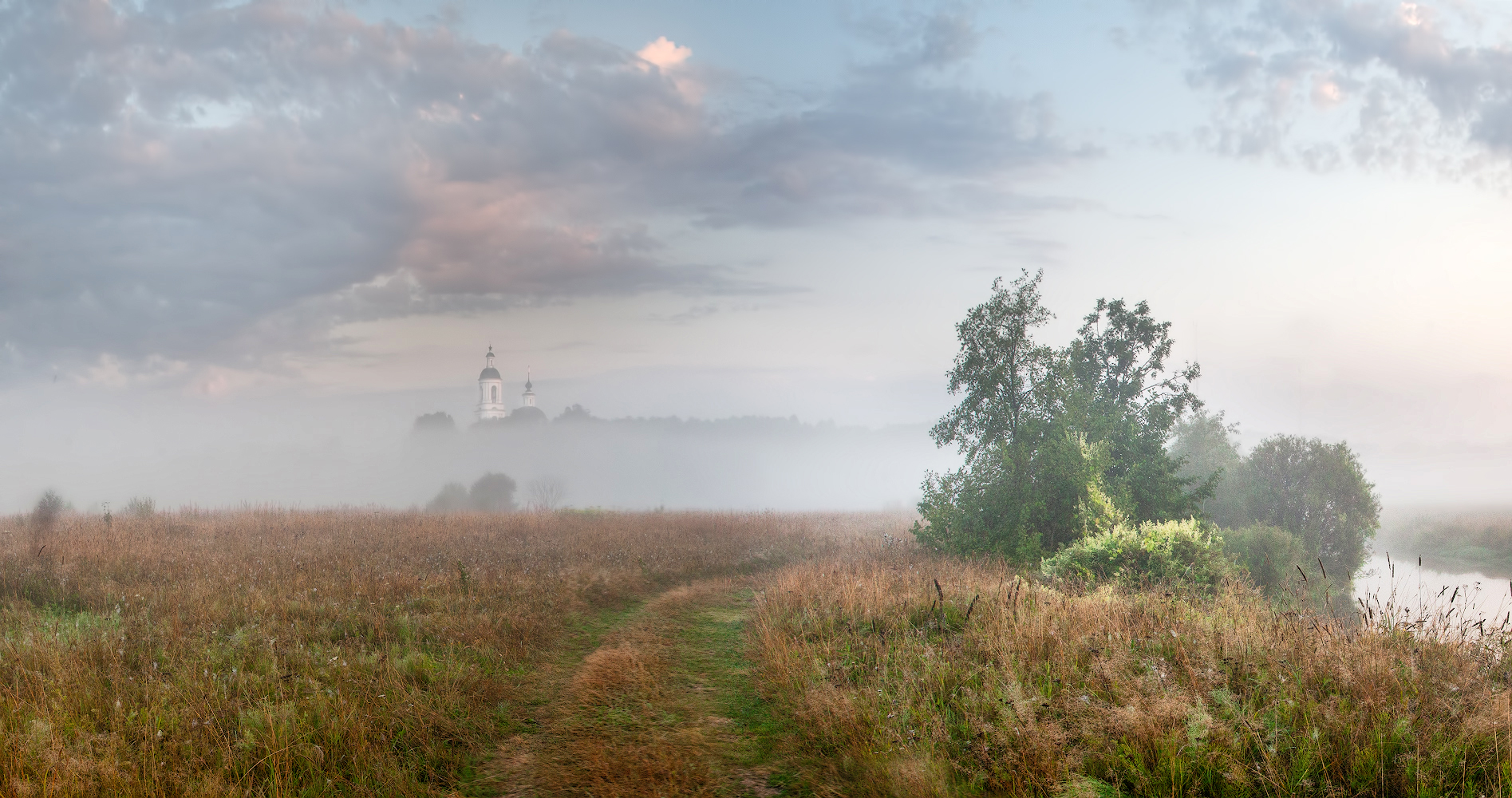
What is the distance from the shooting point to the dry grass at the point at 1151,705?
4.68m

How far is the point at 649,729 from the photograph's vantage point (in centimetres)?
707

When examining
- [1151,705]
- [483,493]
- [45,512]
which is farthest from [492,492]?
[1151,705]

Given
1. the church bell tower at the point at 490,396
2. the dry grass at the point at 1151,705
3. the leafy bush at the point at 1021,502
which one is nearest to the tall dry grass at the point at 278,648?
the dry grass at the point at 1151,705

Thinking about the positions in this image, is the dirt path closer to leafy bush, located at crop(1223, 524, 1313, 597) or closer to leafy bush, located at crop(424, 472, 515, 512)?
leafy bush, located at crop(1223, 524, 1313, 597)

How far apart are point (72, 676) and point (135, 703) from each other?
3.99 feet

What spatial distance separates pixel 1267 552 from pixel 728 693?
2865 centimetres

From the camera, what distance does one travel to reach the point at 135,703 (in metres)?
6.72

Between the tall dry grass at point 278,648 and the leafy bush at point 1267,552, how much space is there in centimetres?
2144

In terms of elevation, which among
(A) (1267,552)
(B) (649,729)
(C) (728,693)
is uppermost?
(B) (649,729)

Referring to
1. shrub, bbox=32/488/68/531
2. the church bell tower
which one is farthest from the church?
shrub, bbox=32/488/68/531

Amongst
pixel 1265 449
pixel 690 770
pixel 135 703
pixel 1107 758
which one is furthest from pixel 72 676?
pixel 1265 449

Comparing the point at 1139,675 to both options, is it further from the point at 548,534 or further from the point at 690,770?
the point at 548,534

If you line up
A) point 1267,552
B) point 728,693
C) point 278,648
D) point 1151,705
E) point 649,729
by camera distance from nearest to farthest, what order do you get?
point 1151,705 < point 649,729 < point 728,693 < point 278,648 < point 1267,552

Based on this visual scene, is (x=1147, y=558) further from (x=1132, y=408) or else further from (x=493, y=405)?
(x=493, y=405)
